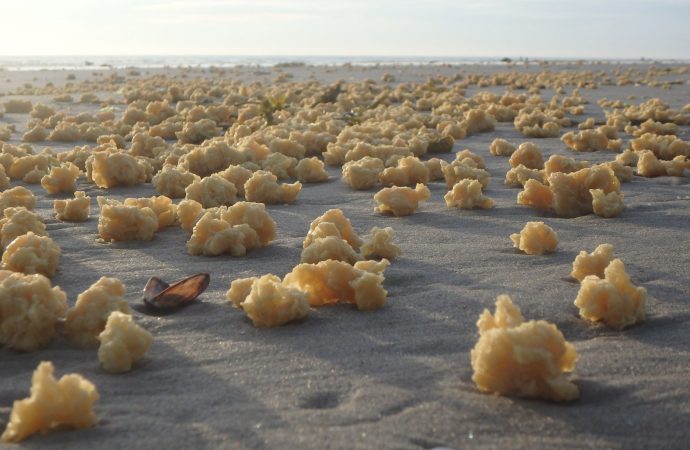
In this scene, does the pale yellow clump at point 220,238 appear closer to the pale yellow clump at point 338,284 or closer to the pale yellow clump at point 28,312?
the pale yellow clump at point 338,284

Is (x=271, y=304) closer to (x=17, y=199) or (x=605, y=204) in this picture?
(x=605, y=204)

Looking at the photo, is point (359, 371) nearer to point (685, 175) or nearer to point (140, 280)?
point (140, 280)

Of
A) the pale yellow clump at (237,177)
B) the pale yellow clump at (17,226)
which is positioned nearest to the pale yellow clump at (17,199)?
the pale yellow clump at (17,226)

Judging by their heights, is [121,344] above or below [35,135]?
above

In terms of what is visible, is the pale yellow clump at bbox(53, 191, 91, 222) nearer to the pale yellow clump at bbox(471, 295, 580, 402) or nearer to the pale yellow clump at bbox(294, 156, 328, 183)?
the pale yellow clump at bbox(294, 156, 328, 183)

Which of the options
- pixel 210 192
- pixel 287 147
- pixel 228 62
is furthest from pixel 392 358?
pixel 228 62

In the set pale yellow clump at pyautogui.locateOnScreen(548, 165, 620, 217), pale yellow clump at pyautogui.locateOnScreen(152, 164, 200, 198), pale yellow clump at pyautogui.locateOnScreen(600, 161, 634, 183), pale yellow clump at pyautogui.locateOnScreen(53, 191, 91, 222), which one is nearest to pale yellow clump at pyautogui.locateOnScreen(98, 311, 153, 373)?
pale yellow clump at pyautogui.locateOnScreen(53, 191, 91, 222)
